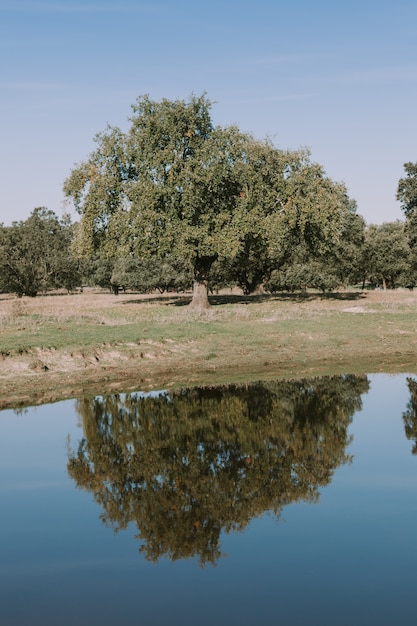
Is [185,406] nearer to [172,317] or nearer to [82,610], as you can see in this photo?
[82,610]

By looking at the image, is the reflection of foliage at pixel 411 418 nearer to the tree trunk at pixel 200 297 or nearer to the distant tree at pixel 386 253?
the tree trunk at pixel 200 297

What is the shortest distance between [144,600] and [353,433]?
8.89 metres

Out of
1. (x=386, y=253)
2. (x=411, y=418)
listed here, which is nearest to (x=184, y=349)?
(x=411, y=418)

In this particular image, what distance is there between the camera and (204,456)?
1360cm

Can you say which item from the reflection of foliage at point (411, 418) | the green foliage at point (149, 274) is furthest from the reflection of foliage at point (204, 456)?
the green foliage at point (149, 274)

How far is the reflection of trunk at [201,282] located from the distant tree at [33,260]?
2893cm

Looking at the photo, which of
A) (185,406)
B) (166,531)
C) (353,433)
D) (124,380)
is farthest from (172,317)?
(166,531)

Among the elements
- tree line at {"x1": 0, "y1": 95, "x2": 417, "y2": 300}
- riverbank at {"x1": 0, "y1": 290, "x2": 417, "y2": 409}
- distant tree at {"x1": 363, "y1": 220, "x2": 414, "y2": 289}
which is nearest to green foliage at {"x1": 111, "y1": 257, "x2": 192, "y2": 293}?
tree line at {"x1": 0, "y1": 95, "x2": 417, "y2": 300}

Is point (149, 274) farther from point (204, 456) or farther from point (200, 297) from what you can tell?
point (204, 456)

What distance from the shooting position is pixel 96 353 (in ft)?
87.6

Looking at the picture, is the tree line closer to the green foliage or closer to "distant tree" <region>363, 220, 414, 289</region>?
the green foliage

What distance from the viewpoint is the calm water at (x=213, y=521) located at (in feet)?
25.4

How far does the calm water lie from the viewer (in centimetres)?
775

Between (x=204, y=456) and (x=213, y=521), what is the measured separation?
3.49 metres
